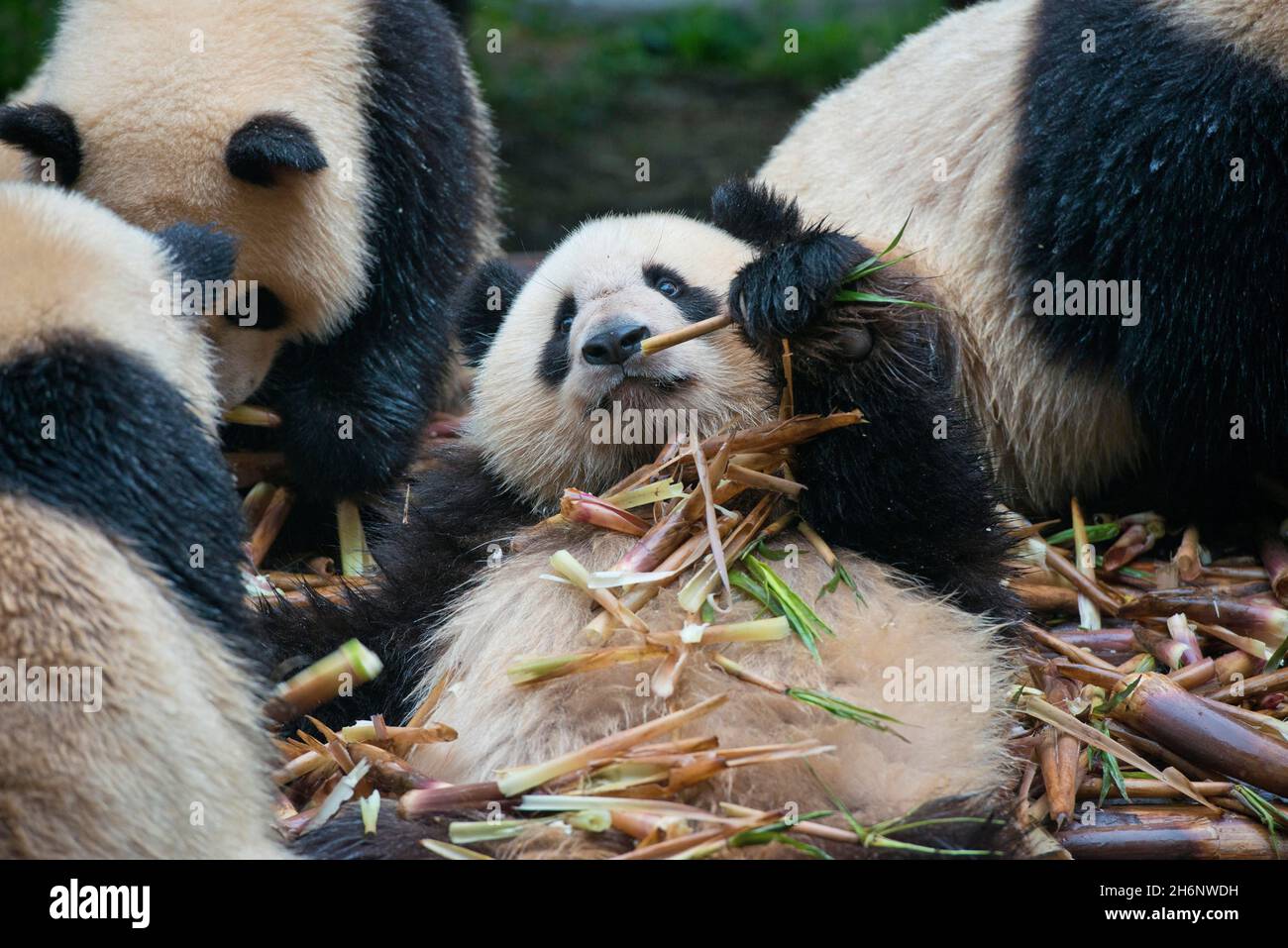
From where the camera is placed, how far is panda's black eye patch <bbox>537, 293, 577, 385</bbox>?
353 cm

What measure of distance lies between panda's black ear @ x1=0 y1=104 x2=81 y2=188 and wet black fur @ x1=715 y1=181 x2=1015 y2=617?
6.69 ft

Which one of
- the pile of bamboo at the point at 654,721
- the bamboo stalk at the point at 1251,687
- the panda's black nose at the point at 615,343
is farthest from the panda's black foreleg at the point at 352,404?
the bamboo stalk at the point at 1251,687

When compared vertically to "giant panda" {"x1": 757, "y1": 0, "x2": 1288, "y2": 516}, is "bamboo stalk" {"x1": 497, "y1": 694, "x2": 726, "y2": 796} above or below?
below

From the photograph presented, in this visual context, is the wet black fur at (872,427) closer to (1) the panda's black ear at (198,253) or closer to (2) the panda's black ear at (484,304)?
(2) the panda's black ear at (484,304)

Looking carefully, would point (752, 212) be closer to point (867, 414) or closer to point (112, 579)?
point (867, 414)

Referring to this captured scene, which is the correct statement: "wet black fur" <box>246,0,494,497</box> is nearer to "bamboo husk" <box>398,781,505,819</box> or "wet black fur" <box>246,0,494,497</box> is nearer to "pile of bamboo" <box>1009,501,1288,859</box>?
"bamboo husk" <box>398,781,505,819</box>

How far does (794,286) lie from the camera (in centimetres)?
301

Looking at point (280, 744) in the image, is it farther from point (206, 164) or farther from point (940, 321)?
point (940, 321)

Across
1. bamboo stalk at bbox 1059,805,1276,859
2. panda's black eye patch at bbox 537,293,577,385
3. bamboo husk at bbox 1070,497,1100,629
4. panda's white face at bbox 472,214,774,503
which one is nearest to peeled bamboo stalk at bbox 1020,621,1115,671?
bamboo husk at bbox 1070,497,1100,629

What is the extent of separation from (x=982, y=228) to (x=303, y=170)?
6.55 feet

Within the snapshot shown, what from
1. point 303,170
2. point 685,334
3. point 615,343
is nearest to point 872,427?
point 685,334

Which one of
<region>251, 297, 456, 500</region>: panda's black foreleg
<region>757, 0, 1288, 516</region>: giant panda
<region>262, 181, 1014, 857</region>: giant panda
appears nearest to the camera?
<region>262, 181, 1014, 857</region>: giant panda

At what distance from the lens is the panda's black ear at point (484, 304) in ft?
12.8
